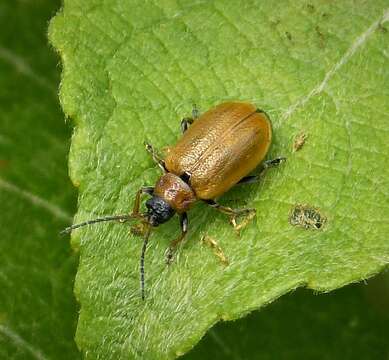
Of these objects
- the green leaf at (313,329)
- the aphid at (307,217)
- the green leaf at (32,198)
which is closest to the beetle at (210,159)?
the aphid at (307,217)

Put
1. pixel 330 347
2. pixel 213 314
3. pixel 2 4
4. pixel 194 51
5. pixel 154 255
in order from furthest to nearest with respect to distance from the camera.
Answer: pixel 2 4 < pixel 330 347 < pixel 194 51 < pixel 154 255 < pixel 213 314

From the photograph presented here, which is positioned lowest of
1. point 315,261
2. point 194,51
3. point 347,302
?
point 347,302

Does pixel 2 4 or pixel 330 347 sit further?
pixel 2 4

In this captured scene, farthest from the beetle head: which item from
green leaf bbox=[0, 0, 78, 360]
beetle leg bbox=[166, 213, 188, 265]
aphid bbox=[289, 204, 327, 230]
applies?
green leaf bbox=[0, 0, 78, 360]

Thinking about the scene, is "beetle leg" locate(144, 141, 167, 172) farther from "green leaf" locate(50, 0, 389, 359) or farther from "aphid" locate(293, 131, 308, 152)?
"aphid" locate(293, 131, 308, 152)

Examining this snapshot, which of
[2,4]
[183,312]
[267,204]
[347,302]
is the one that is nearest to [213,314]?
[183,312]

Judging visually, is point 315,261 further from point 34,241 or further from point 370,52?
point 34,241

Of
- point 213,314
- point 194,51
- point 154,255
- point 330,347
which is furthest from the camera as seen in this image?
point 330,347

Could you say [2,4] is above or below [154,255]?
above
